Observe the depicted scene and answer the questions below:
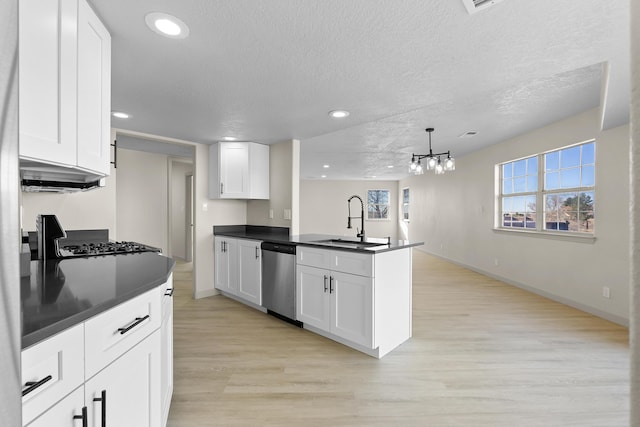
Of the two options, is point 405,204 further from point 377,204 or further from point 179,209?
point 179,209

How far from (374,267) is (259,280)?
1675mm

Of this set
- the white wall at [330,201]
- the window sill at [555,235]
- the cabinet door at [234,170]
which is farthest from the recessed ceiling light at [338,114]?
the white wall at [330,201]

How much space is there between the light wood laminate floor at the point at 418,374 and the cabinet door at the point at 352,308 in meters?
0.17

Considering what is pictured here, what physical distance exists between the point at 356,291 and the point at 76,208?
9.41 ft

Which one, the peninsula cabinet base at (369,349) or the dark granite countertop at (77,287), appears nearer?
the dark granite countertop at (77,287)

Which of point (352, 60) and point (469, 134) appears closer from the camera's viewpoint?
point (352, 60)

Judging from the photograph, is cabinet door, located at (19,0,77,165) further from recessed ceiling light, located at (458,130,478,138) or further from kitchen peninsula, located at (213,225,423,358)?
recessed ceiling light, located at (458,130,478,138)

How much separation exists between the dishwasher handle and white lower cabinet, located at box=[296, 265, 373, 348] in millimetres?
212

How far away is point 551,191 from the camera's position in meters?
4.19

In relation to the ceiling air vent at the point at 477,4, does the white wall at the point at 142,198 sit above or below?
below

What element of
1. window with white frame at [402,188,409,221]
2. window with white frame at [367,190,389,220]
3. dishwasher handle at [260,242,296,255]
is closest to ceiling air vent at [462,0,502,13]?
dishwasher handle at [260,242,296,255]

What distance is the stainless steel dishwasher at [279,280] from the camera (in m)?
3.08

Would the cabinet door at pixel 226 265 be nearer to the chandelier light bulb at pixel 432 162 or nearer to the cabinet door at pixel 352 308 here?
the cabinet door at pixel 352 308

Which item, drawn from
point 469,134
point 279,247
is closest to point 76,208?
point 279,247
